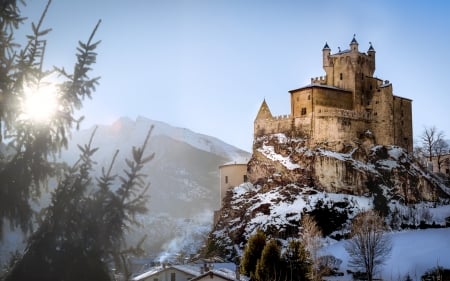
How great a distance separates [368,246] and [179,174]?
112007 millimetres

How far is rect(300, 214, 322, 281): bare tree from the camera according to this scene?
174ft

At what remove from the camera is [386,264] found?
5459 centimetres

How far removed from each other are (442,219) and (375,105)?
53.9 feet

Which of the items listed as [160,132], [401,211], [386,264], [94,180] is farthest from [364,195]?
[160,132]

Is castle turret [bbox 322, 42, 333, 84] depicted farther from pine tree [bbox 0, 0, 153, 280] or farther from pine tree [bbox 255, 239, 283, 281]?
pine tree [bbox 0, 0, 153, 280]

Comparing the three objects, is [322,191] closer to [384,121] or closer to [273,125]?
[273,125]

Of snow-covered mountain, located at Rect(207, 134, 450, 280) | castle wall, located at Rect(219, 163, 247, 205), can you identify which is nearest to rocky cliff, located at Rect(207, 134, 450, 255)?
snow-covered mountain, located at Rect(207, 134, 450, 280)

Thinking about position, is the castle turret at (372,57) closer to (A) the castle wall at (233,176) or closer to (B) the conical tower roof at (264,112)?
(B) the conical tower roof at (264,112)

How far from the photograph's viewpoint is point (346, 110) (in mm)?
72375

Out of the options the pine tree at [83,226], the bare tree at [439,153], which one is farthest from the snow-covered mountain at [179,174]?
the pine tree at [83,226]

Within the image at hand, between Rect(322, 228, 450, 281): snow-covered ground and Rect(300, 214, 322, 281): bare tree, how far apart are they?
181 centimetres

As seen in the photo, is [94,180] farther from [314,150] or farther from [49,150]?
[314,150]

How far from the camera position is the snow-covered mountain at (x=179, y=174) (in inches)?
5413

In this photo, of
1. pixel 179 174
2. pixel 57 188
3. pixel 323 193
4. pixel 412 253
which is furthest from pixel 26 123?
pixel 179 174
